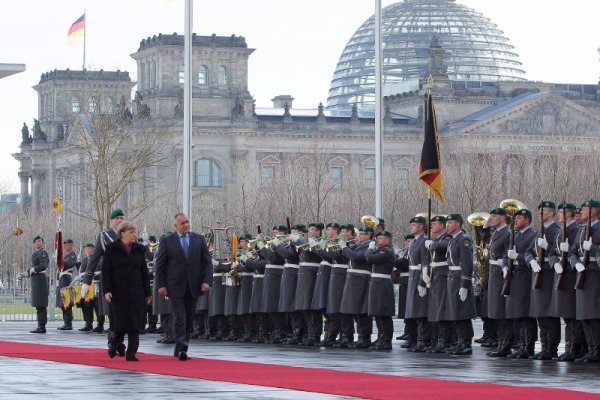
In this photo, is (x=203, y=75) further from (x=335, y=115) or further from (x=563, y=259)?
(x=563, y=259)

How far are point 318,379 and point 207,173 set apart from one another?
99.1 metres

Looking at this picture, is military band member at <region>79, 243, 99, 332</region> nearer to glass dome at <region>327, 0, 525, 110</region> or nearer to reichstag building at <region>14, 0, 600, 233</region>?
reichstag building at <region>14, 0, 600, 233</region>

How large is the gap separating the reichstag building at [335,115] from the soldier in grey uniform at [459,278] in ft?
194

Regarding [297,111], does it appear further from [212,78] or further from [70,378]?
[70,378]

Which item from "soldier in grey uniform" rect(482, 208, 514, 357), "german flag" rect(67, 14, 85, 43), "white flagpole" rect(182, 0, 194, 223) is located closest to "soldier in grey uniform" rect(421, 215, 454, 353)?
"soldier in grey uniform" rect(482, 208, 514, 357)

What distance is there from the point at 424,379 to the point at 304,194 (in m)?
59.6

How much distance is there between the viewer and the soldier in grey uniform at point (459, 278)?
24.3 m

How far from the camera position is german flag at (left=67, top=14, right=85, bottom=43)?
80688mm

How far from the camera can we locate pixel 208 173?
119 m

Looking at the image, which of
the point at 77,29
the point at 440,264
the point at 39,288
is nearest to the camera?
the point at 440,264

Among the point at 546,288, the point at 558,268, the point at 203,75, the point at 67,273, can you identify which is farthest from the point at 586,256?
the point at 203,75

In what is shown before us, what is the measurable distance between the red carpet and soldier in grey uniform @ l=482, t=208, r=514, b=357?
360 cm

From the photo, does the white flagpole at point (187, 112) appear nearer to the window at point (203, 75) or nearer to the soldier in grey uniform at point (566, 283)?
the soldier in grey uniform at point (566, 283)

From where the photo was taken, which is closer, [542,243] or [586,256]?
[586,256]
